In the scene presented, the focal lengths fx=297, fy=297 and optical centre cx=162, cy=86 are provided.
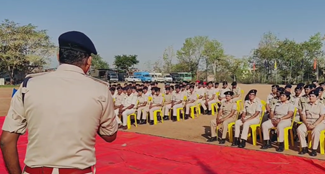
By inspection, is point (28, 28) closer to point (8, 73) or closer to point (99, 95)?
point (8, 73)

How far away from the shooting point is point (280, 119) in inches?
215

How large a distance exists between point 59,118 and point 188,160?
134 inches

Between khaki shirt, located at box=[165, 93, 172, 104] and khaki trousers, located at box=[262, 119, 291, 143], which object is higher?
khaki shirt, located at box=[165, 93, 172, 104]

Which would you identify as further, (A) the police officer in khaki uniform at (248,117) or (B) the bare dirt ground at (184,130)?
(B) the bare dirt ground at (184,130)

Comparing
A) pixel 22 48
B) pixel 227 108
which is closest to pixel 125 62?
pixel 22 48

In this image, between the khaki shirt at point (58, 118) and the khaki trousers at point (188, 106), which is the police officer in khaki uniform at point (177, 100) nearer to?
the khaki trousers at point (188, 106)

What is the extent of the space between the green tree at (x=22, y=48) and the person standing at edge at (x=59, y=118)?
3005 cm

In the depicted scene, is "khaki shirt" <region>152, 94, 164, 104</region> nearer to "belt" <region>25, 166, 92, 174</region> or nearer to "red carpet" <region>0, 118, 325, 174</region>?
"red carpet" <region>0, 118, 325, 174</region>

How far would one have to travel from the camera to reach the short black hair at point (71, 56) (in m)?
1.37

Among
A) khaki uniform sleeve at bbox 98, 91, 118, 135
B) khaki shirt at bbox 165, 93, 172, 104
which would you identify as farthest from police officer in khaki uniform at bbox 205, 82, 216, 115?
khaki uniform sleeve at bbox 98, 91, 118, 135

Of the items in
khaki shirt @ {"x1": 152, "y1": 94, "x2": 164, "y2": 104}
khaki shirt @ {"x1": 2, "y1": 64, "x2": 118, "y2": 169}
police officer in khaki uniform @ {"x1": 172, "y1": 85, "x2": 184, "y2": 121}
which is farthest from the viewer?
police officer in khaki uniform @ {"x1": 172, "y1": 85, "x2": 184, "y2": 121}

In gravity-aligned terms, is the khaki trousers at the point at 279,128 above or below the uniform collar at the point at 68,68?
below

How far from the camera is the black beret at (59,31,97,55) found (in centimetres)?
136

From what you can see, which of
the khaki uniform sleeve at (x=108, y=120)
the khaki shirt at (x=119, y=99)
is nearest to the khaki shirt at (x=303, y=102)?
the khaki shirt at (x=119, y=99)
